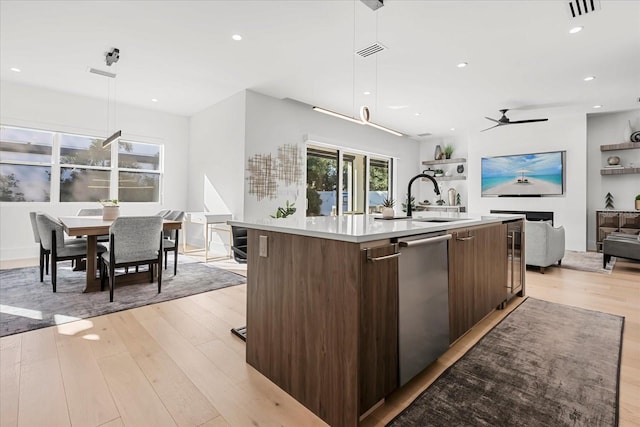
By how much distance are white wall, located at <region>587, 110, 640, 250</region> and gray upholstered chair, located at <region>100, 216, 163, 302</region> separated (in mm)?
8470

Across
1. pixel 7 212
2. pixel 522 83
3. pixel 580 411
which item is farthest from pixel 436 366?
pixel 7 212

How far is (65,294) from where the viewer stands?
3.32m

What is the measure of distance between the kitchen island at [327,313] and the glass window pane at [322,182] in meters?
4.99

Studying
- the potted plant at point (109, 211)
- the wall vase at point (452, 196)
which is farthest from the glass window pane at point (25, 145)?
the wall vase at point (452, 196)

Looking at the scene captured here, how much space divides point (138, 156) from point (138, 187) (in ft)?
2.13

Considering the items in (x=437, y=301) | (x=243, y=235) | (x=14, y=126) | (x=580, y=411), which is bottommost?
(x=580, y=411)

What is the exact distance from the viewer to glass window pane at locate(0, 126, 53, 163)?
5.14m

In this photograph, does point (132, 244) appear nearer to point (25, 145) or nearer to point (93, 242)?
point (93, 242)

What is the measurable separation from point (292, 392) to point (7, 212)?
6.19 meters

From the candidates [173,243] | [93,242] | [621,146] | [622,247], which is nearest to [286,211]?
[173,243]

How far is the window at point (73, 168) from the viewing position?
17.1 feet

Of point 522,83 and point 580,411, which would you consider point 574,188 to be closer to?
point 522,83

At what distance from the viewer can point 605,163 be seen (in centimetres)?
676

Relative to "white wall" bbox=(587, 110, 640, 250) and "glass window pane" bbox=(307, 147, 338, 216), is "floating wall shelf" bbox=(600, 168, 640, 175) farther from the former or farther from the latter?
"glass window pane" bbox=(307, 147, 338, 216)
